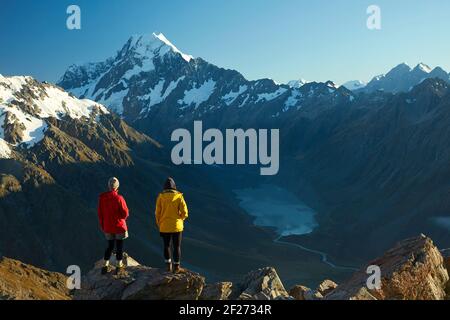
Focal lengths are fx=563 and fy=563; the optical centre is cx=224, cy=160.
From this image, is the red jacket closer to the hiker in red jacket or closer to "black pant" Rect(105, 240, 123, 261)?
Result: the hiker in red jacket

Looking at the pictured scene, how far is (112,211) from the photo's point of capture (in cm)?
2241

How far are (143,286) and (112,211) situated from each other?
10.5 ft

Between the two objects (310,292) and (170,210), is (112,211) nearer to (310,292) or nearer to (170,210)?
(170,210)

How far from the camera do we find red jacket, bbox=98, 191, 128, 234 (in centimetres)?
2227

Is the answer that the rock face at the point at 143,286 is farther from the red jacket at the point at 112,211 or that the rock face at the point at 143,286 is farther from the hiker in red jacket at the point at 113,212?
the red jacket at the point at 112,211

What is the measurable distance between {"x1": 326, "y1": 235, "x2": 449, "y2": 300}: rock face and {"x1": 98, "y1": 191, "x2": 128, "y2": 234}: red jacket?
349 inches

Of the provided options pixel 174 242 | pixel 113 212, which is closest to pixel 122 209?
pixel 113 212

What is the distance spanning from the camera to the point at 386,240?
636 ft

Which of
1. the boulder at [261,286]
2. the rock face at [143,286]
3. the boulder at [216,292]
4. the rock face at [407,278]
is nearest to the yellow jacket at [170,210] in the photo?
the rock face at [143,286]

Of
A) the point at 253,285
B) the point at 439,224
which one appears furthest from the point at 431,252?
the point at 439,224

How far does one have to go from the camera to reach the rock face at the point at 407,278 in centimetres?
2234

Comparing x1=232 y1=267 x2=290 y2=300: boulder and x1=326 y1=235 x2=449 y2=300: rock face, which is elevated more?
x1=326 y1=235 x2=449 y2=300: rock face

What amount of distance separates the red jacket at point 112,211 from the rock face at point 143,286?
2134 millimetres

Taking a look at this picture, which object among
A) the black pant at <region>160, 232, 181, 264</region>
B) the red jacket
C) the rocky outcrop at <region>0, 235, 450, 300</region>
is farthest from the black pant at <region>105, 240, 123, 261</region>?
the black pant at <region>160, 232, 181, 264</region>
